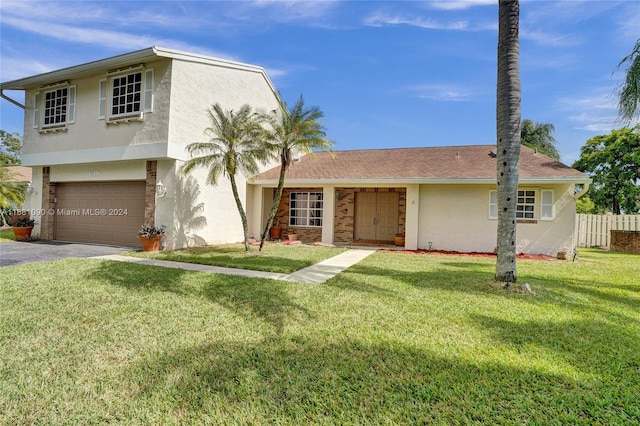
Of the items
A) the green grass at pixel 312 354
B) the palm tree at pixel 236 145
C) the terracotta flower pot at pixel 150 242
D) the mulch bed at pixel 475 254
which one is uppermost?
the palm tree at pixel 236 145

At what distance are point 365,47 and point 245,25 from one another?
189 inches

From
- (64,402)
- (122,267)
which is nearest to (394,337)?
(64,402)

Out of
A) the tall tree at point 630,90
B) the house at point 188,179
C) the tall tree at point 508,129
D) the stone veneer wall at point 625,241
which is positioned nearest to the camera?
the tall tree at point 508,129

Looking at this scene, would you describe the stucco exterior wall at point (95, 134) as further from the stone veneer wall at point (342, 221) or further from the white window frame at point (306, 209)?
the stone veneer wall at point (342, 221)

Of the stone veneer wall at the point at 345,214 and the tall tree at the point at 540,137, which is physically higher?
the tall tree at the point at 540,137

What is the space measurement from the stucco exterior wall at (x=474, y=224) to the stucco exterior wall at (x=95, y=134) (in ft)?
36.9

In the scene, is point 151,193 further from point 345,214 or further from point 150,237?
point 345,214

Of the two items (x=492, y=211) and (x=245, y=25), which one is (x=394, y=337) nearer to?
(x=492, y=211)

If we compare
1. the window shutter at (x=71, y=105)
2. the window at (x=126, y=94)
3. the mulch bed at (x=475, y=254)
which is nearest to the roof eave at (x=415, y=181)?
the mulch bed at (x=475, y=254)

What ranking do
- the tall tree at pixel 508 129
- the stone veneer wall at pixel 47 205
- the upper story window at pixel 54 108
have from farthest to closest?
the stone veneer wall at pixel 47 205
the upper story window at pixel 54 108
the tall tree at pixel 508 129

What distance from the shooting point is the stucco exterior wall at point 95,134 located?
11.3 meters

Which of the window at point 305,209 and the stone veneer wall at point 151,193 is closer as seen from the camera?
the stone veneer wall at point 151,193

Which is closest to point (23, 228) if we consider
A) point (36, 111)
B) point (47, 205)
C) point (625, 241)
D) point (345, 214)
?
point (47, 205)

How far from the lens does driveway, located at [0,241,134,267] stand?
30.6 feet
